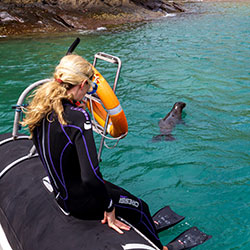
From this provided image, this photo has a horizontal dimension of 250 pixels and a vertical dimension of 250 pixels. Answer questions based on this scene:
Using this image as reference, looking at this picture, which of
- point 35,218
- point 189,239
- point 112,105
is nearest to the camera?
point 35,218

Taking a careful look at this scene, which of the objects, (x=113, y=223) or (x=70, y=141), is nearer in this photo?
(x=70, y=141)

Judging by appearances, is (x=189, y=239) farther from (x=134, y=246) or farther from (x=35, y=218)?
(x=35, y=218)

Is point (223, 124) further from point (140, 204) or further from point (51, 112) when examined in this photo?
point (51, 112)

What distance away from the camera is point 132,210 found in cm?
325

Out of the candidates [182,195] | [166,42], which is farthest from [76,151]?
[166,42]

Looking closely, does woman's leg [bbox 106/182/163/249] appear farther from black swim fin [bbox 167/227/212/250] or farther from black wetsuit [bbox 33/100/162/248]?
black swim fin [bbox 167/227/212/250]

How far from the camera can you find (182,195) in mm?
5367

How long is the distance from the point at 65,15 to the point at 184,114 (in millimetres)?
15380

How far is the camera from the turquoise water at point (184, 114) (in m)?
5.14

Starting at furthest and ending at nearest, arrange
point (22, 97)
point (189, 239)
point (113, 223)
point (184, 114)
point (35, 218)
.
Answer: point (184, 114) → point (189, 239) → point (22, 97) → point (35, 218) → point (113, 223)

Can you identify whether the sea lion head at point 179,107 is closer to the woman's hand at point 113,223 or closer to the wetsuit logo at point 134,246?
the woman's hand at point 113,223

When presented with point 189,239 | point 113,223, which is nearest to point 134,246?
point 113,223

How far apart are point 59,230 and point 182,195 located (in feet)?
9.76

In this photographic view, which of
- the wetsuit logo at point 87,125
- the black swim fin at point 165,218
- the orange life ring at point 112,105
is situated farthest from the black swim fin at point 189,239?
the wetsuit logo at point 87,125
